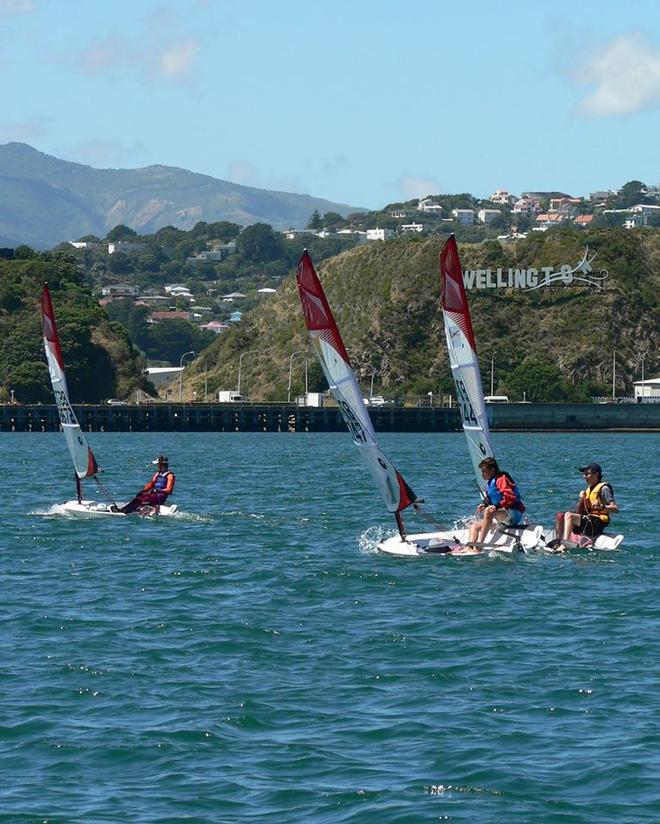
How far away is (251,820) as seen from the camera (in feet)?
56.1

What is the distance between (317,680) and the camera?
22.9m

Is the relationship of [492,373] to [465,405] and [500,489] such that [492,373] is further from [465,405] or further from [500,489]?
[500,489]

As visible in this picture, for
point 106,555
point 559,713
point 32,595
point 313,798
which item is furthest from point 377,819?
point 106,555

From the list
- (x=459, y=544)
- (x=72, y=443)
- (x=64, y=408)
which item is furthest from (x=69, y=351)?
(x=459, y=544)

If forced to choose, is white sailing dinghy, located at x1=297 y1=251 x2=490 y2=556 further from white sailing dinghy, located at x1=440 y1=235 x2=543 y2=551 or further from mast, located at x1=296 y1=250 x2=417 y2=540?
white sailing dinghy, located at x1=440 y1=235 x2=543 y2=551

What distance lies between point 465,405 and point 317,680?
14.3m

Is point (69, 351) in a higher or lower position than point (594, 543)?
higher

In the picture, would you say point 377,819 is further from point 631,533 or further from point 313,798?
point 631,533

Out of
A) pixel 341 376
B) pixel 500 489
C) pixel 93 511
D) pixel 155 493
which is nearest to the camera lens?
pixel 341 376

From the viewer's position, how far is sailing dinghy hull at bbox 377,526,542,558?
35094mm

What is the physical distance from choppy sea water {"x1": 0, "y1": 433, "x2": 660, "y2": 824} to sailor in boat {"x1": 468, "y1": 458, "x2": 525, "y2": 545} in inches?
26.9

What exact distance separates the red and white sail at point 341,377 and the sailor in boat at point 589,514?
10.3 ft

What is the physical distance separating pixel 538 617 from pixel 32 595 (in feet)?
29.4

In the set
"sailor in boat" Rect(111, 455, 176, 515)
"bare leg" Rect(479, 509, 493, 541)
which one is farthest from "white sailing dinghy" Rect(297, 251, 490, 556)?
"sailor in boat" Rect(111, 455, 176, 515)
